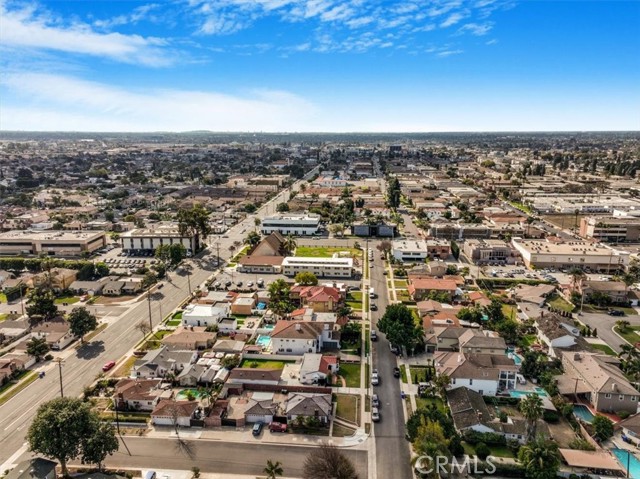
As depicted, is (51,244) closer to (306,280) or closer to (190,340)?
(190,340)

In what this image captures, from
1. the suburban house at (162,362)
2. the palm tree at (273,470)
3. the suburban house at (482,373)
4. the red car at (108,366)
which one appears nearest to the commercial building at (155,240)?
the red car at (108,366)

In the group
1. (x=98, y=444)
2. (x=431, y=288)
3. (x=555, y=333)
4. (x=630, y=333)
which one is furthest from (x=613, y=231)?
(x=98, y=444)

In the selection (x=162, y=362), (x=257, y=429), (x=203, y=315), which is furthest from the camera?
(x=203, y=315)

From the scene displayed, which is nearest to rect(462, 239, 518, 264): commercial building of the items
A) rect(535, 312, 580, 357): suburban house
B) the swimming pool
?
rect(535, 312, 580, 357): suburban house

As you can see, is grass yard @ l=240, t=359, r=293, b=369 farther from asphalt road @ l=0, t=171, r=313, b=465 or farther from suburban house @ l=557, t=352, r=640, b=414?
suburban house @ l=557, t=352, r=640, b=414

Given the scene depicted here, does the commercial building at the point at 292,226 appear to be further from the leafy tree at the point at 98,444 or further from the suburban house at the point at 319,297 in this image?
the leafy tree at the point at 98,444
